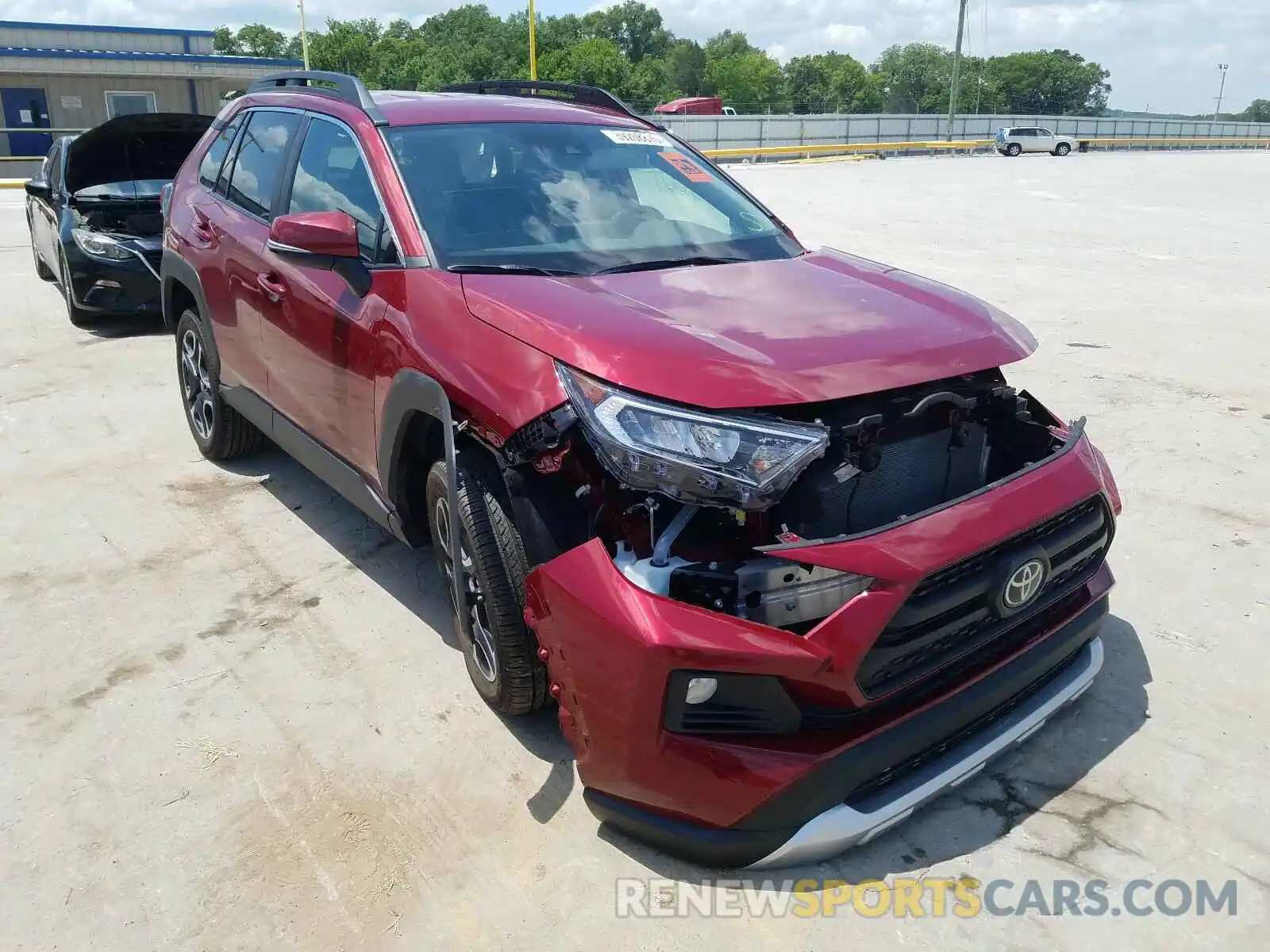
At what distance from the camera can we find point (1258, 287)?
10.3 metres

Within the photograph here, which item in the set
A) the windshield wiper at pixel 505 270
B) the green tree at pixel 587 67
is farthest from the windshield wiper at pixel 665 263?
the green tree at pixel 587 67

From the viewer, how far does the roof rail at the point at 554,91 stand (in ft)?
15.6

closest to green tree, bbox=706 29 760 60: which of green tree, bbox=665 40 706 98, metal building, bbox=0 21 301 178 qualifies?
green tree, bbox=665 40 706 98

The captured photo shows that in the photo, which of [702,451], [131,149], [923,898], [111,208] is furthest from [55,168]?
[923,898]

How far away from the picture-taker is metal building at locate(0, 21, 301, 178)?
3481 centimetres

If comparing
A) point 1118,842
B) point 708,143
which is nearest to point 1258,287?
point 1118,842

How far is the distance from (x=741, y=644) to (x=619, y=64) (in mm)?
95090

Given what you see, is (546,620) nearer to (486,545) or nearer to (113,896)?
(486,545)

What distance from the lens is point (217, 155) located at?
16.8ft

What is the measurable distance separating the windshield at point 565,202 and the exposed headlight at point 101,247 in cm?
605

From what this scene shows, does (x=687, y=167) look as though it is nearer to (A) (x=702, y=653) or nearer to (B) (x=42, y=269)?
(A) (x=702, y=653)

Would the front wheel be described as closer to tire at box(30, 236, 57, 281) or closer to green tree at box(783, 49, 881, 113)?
tire at box(30, 236, 57, 281)

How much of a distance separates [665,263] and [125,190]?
301 inches

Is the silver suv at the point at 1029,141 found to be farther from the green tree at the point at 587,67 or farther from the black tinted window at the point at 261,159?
the green tree at the point at 587,67
